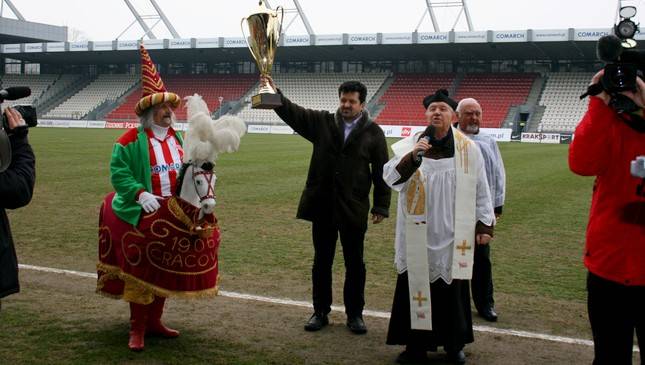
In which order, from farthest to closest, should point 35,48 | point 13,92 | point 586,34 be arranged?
point 35,48, point 586,34, point 13,92

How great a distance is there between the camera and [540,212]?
37.8ft

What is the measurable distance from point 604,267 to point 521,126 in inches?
1621

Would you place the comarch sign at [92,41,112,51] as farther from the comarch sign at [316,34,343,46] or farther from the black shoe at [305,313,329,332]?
the black shoe at [305,313,329,332]

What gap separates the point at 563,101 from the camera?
43500 millimetres

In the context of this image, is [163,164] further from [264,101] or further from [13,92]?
[13,92]

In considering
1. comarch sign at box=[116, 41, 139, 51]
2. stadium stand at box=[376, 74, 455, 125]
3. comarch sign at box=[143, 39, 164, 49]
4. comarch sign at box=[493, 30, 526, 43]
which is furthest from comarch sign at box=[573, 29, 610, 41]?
comarch sign at box=[116, 41, 139, 51]

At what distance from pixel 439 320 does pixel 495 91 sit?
44358 mm

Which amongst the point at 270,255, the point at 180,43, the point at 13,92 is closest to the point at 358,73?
the point at 180,43

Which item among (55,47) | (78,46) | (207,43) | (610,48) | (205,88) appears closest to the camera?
(610,48)

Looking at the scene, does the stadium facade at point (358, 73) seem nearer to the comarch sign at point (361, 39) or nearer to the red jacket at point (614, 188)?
the comarch sign at point (361, 39)

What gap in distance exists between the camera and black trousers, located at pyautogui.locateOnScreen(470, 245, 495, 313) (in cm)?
560

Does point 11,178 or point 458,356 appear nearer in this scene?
point 11,178

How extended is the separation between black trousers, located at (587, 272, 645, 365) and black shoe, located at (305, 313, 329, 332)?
8.05ft

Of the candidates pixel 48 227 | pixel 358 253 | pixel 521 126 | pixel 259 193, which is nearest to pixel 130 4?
pixel 521 126
